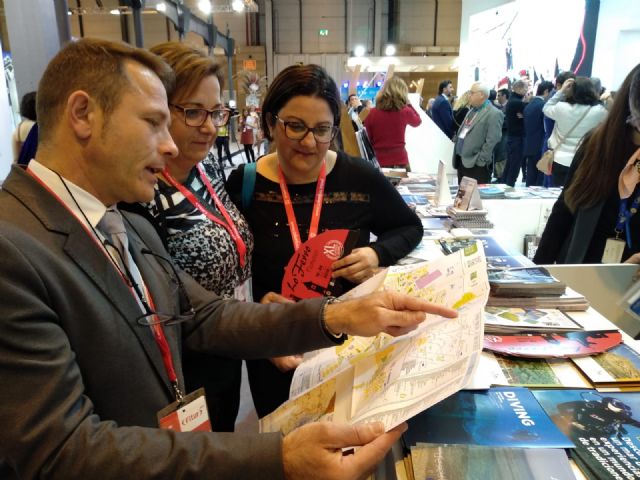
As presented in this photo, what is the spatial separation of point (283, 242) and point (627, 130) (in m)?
1.44

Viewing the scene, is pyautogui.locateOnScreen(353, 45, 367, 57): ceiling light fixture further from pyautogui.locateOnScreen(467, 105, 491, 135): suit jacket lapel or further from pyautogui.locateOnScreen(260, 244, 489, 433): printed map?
pyautogui.locateOnScreen(260, 244, 489, 433): printed map

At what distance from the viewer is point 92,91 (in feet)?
2.62

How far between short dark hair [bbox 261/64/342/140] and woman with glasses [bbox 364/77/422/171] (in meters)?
3.89

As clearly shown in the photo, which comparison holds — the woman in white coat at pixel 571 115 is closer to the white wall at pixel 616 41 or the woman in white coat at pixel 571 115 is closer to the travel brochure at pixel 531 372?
the white wall at pixel 616 41

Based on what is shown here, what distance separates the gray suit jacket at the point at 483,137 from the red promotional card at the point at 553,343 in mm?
4603

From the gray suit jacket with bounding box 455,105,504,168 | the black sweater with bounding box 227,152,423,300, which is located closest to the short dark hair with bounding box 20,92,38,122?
the black sweater with bounding box 227,152,423,300

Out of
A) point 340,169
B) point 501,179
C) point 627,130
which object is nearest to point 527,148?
point 501,179

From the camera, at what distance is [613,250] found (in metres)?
1.92

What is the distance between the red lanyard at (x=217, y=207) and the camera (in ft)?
4.36

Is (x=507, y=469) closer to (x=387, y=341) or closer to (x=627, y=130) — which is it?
(x=387, y=341)

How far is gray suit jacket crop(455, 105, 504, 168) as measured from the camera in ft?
17.9

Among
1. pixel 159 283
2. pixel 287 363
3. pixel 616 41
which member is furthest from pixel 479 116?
pixel 159 283

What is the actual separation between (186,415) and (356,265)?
72 cm

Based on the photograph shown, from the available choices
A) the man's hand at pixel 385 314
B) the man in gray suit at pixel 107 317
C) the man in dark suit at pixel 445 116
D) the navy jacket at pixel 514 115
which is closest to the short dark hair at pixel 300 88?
the man in gray suit at pixel 107 317
